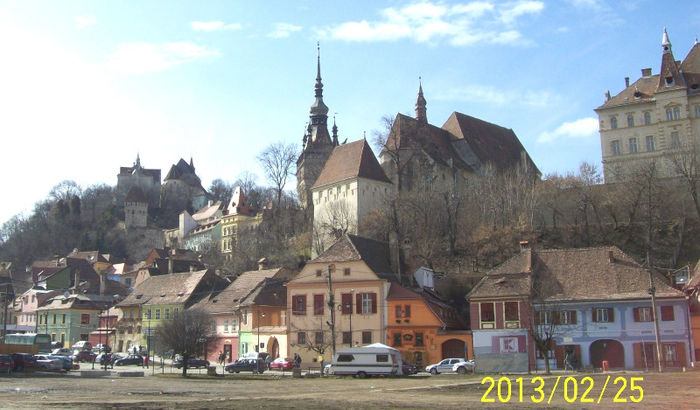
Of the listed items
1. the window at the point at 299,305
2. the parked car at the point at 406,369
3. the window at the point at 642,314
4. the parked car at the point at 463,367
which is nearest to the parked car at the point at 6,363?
the window at the point at 299,305

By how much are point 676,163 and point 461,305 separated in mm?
25114

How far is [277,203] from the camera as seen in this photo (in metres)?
99.4

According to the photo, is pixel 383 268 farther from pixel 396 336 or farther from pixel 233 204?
pixel 233 204

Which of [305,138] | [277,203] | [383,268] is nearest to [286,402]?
[383,268]

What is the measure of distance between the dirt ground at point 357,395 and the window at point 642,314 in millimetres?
9620

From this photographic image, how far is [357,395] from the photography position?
89.1 ft

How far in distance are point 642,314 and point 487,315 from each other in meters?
9.19

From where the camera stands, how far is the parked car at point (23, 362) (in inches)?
1786

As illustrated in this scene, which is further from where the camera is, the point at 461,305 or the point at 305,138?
the point at 305,138

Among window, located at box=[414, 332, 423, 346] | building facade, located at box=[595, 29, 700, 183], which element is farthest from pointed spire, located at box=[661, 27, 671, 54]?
window, located at box=[414, 332, 423, 346]

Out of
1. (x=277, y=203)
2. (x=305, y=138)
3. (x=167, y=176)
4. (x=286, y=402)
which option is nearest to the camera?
(x=286, y=402)
